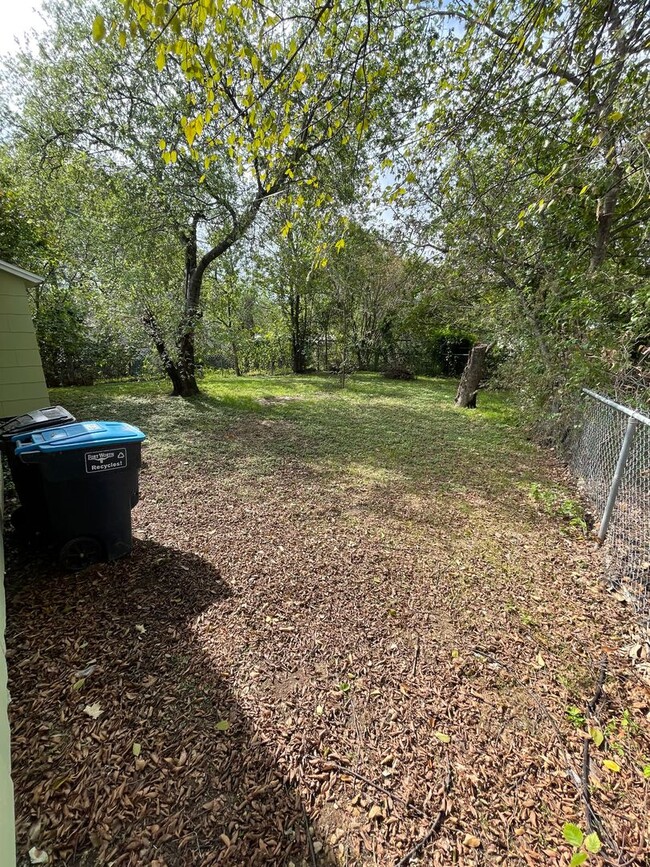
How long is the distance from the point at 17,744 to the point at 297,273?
45.8 ft

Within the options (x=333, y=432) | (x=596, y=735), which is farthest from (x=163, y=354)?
(x=596, y=735)

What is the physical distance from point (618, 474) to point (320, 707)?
2.85m

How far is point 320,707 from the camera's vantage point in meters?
1.72

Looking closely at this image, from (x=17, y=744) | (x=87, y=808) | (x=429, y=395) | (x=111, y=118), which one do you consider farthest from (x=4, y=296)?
(x=429, y=395)

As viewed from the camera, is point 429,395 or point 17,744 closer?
point 17,744

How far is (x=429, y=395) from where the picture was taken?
10.7 metres

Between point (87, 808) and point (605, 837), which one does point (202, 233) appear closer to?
point (87, 808)

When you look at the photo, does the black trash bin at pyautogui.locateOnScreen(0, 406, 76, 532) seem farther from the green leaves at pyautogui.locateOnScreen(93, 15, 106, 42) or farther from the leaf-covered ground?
the green leaves at pyautogui.locateOnScreen(93, 15, 106, 42)

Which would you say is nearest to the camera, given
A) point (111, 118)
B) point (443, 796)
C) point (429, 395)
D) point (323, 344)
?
point (443, 796)

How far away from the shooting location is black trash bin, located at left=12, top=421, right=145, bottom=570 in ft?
7.08

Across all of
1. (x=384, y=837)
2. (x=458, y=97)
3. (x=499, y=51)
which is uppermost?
(x=458, y=97)

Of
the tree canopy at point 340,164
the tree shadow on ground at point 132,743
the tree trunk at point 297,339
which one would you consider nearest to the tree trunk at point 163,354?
the tree canopy at point 340,164

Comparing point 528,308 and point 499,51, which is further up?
point 499,51

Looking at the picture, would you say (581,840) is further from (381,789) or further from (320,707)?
(320,707)
